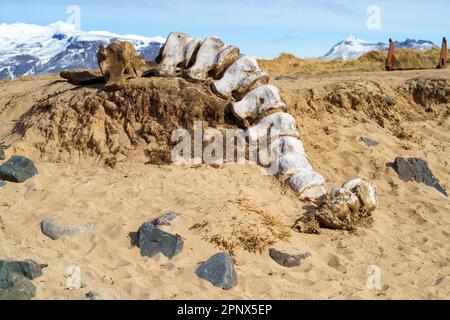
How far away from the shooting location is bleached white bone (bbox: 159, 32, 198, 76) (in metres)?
9.44

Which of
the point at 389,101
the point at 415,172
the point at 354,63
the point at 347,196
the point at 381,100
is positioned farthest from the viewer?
the point at 354,63

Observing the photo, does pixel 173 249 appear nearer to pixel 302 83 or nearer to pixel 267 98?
pixel 267 98

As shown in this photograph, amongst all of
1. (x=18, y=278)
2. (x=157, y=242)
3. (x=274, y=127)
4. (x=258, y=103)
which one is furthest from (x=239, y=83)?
(x=18, y=278)

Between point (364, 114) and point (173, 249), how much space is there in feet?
18.2

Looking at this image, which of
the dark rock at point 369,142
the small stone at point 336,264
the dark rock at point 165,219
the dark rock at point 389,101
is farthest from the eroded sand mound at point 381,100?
the small stone at point 336,264

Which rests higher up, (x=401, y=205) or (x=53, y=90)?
(x=53, y=90)

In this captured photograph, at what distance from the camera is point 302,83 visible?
37.1 ft

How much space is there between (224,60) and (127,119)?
188 centimetres

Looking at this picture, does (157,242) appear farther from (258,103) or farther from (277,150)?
(258,103)

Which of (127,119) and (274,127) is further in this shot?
(127,119)

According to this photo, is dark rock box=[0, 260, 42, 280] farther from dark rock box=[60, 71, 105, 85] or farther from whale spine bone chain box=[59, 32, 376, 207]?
dark rock box=[60, 71, 105, 85]

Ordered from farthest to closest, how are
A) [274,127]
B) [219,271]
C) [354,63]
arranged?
[354,63] → [274,127] → [219,271]

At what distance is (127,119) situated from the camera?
888 cm
